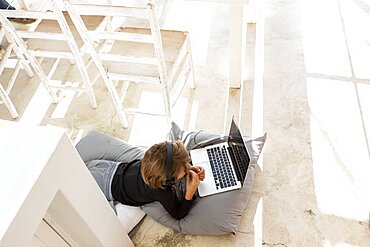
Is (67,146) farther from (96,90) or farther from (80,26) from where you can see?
(96,90)

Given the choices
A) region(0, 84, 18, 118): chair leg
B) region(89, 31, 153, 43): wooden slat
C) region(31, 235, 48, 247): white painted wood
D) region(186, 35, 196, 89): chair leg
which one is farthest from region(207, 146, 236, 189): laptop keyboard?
region(0, 84, 18, 118): chair leg

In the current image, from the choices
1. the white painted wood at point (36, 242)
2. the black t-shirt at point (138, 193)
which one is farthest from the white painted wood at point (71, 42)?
the white painted wood at point (36, 242)

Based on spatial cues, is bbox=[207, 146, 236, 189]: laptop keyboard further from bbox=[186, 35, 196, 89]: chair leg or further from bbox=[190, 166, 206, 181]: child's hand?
bbox=[186, 35, 196, 89]: chair leg

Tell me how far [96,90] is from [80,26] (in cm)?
93

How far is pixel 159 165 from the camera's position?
65.0 inches

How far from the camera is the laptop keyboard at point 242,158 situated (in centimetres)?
188

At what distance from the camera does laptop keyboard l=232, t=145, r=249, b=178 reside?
1.88 meters

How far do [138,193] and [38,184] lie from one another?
866 millimetres

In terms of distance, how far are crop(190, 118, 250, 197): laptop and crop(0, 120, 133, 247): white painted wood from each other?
0.78 meters

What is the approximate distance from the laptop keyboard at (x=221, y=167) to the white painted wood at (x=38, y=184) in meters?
0.80

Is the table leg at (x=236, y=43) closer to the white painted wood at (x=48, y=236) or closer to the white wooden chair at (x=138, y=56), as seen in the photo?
the white wooden chair at (x=138, y=56)

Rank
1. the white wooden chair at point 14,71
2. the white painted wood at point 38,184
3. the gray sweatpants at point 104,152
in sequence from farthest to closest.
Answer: the white wooden chair at point 14,71 < the gray sweatpants at point 104,152 < the white painted wood at point 38,184

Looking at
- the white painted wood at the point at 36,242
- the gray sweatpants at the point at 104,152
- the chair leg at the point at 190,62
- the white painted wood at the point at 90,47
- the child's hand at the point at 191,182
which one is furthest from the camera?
the chair leg at the point at 190,62

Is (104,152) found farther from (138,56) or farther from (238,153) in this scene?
(238,153)
